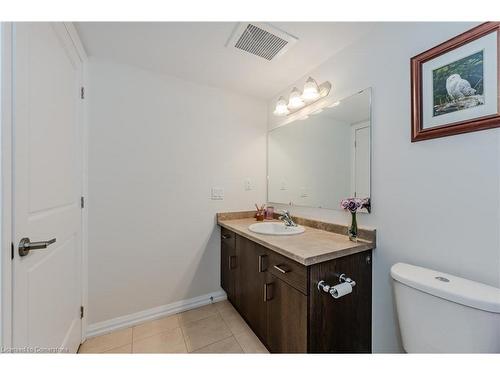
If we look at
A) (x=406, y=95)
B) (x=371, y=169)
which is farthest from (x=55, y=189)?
(x=406, y=95)

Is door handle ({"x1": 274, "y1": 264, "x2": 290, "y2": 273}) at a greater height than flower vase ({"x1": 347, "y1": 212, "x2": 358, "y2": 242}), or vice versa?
flower vase ({"x1": 347, "y1": 212, "x2": 358, "y2": 242})

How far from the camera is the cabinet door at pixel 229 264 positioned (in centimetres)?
175

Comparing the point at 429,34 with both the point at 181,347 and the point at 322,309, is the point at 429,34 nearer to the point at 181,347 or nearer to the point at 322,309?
the point at 322,309

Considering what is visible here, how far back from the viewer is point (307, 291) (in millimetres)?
998

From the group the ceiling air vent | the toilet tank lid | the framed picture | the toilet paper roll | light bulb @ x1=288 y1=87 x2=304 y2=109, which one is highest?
the ceiling air vent

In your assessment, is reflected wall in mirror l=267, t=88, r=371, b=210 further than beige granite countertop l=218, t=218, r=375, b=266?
Yes

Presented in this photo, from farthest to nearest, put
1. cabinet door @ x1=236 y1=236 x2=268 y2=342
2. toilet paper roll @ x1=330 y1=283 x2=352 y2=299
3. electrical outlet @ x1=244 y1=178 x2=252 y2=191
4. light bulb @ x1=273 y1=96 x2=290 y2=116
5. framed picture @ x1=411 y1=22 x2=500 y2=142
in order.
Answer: electrical outlet @ x1=244 y1=178 x2=252 y2=191 < light bulb @ x1=273 y1=96 x2=290 y2=116 < cabinet door @ x1=236 y1=236 x2=268 y2=342 < toilet paper roll @ x1=330 y1=283 x2=352 y2=299 < framed picture @ x1=411 y1=22 x2=500 y2=142

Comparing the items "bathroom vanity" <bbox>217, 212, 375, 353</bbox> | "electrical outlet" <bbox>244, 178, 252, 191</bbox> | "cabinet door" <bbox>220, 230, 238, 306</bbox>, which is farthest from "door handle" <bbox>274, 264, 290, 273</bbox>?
"electrical outlet" <bbox>244, 178, 252, 191</bbox>

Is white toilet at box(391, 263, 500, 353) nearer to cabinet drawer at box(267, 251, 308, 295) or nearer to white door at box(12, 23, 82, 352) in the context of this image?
cabinet drawer at box(267, 251, 308, 295)

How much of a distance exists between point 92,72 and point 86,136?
48 cm

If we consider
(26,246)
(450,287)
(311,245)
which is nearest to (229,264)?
(311,245)

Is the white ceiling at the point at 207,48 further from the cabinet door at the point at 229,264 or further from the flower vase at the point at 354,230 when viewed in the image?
the cabinet door at the point at 229,264

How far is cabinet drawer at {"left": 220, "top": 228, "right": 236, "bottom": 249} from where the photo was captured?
1.75 metres

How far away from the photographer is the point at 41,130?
3.02 feet
